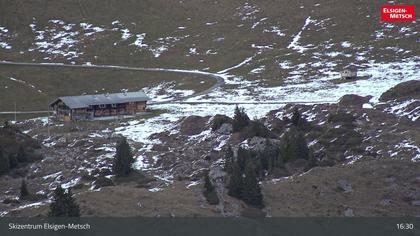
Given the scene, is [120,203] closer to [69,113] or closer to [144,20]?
[69,113]

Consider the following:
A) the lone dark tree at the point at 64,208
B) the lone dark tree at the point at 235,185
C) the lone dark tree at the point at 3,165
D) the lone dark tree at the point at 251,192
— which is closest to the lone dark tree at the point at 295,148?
the lone dark tree at the point at 235,185

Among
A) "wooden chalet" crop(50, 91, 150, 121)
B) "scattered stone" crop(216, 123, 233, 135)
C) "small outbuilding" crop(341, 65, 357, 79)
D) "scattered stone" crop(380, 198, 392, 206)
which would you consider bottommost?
Result: "scattered stone" crop(380, 198, 392, 206)

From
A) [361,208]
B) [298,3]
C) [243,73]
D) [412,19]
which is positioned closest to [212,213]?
[361,208]

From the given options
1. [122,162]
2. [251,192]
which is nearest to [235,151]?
[122,162]

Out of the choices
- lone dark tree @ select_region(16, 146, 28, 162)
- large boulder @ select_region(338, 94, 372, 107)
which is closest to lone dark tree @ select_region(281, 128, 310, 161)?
large boulder @ select_region(338, 94, 372, 107)

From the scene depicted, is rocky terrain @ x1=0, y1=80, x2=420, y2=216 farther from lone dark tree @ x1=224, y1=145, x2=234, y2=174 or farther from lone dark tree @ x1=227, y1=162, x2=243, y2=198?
lone dark tree @ x1=224, y1=145, x2=234, y2=174
